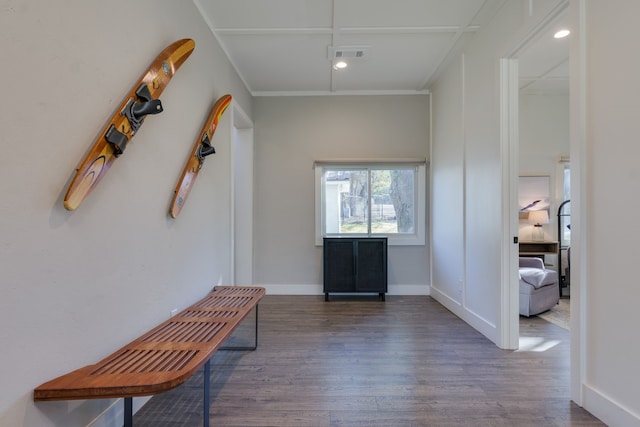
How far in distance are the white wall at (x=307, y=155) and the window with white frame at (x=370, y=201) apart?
189mm

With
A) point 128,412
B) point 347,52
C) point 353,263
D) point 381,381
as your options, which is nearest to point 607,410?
point 381,381

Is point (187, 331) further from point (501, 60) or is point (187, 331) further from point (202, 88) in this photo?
point (501, 60)

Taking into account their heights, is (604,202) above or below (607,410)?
above

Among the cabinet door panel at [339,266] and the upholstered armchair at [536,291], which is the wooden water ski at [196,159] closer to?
the cabinet door panel at [339,266]

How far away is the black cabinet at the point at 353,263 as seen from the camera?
165 inches

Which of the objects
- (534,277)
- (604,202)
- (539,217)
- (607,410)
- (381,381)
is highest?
(604,202)

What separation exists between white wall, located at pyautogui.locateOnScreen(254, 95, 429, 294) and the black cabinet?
32 cm

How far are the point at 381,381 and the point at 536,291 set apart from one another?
245 cm

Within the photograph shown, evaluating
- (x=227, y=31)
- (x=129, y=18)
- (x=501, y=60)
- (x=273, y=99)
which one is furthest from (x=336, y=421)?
(x=273, y=99)

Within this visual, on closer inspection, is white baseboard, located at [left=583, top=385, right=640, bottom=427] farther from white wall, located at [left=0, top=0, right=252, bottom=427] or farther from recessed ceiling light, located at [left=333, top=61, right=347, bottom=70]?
recessed ceiling light, located at [left=333, top=61, right=347, bottom=70]

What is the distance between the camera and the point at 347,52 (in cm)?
331

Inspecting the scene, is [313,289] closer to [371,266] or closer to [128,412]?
[371,266]

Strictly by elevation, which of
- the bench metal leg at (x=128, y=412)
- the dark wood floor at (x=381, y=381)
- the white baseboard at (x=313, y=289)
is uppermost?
the bench metal leg at (x=128, y=412)

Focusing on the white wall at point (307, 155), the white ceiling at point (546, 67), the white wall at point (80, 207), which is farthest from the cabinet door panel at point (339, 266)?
the white ceiling at point (546, 67)
